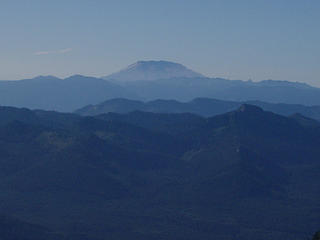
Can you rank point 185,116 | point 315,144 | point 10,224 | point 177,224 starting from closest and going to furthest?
point 10,224
point 177,224
point 315,144
point 185,116

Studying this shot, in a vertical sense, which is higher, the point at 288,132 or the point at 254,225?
the point at 288,132

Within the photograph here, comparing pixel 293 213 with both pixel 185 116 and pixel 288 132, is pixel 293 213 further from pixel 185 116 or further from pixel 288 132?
pixel 185 116

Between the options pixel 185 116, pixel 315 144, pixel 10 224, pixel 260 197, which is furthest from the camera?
pixel 185 116

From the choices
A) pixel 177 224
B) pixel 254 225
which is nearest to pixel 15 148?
pixel 177 224

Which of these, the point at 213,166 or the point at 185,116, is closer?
the point at 213,166

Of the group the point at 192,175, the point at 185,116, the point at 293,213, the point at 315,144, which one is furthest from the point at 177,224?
the point at 185,116

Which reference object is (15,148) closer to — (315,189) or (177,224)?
(177,224)
